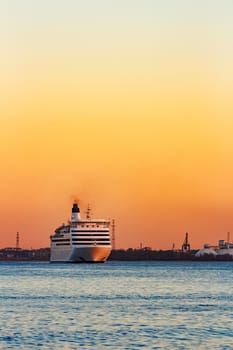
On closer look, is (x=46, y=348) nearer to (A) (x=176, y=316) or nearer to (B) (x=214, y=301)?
(A) (x=176, y=316)

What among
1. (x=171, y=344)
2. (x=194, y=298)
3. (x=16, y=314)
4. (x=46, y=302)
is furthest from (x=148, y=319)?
(x=194, y=298)

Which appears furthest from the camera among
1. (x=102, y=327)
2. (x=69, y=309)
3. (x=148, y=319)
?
(x=69, y=309)

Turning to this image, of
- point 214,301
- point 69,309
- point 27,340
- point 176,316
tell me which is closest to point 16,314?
point 69,309

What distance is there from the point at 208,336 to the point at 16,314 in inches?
652

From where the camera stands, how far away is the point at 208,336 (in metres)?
49.4

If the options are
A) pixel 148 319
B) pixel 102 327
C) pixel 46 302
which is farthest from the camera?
pixel 46 302

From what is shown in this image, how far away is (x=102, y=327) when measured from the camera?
5353 centimetres

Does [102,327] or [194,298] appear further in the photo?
[194,298]

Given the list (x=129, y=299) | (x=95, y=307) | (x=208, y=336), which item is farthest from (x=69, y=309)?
(x=208, y=336)

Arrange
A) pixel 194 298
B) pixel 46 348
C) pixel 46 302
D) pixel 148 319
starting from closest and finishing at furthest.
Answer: pixel 46 348, pixel 148 319, pixel 46 302, pixel 194 298

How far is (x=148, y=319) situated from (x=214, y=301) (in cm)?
1860

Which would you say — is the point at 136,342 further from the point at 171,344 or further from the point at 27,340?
the point at 27,340

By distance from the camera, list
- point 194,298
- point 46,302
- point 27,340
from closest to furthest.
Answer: point 27,340 → point 46,302 → point 194,298

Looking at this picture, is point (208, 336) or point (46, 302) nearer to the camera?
point (208, 336)
